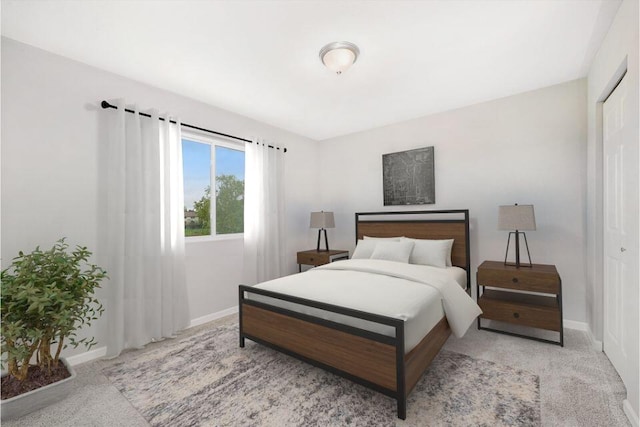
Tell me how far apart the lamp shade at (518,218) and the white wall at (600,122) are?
467 millimetres

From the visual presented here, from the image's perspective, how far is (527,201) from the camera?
10.4 ft

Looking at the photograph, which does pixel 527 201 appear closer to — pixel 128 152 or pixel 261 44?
pixel 261 44

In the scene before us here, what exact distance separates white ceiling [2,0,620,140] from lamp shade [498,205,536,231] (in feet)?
4.31

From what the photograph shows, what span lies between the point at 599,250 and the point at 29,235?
15.5 ft

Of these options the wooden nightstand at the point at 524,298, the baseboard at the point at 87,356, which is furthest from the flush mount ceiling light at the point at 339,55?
the baseboard at the point at 87,356

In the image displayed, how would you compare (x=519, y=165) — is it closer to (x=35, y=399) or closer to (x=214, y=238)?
(x=214, y=238)

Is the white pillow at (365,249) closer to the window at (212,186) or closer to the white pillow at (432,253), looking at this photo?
the white pillow at (432,253)

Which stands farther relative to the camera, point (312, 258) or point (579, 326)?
point (312, 258)

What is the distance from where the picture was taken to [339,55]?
2.28m

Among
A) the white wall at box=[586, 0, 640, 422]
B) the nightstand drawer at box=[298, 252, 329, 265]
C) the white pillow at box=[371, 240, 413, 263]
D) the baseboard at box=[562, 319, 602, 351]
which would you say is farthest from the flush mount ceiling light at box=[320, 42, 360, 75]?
the baseboard at box=[562, 319, 602, 351]

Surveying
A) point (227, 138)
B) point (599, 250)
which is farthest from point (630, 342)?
point (227, 138)

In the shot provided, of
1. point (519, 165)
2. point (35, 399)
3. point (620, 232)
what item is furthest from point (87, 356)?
point (519, 165)

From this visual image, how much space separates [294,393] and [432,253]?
2.13m

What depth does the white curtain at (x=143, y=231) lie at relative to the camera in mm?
2578
